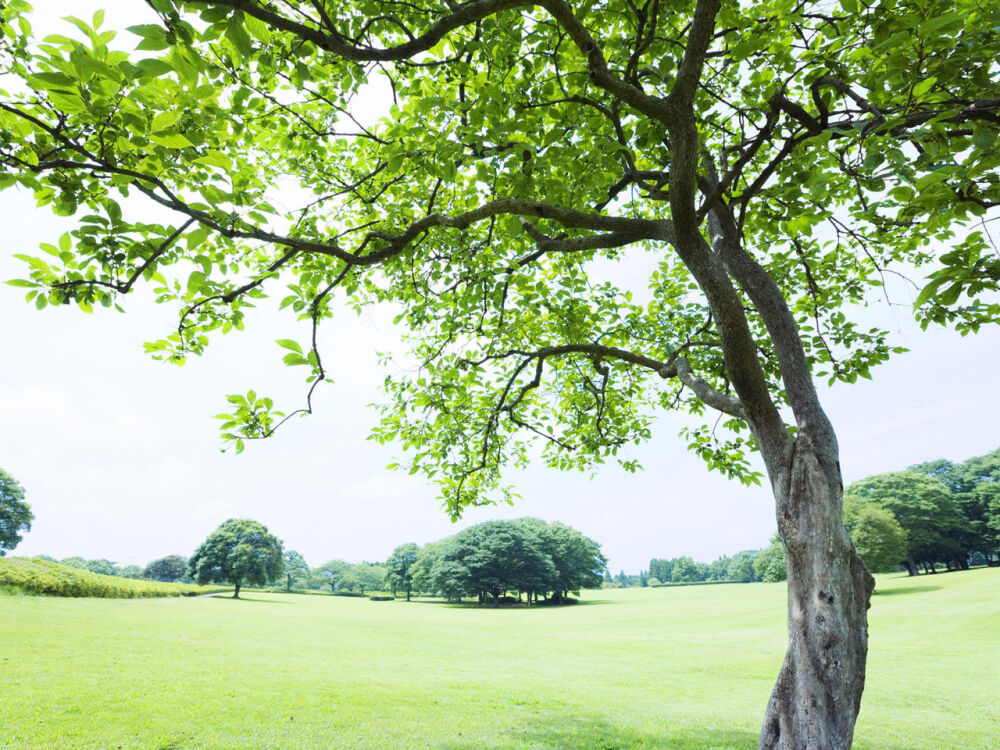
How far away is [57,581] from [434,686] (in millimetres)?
32234

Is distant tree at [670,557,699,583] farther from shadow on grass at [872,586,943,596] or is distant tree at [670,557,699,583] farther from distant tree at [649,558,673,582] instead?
shadow on grass at [872,586,943,596]

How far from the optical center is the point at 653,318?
9.40 m

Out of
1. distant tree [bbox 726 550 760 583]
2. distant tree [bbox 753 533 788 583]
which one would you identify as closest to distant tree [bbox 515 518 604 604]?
distant tree [bbox 753 533 788 583]

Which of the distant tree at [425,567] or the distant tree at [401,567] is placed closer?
the distant tree at [425,567]

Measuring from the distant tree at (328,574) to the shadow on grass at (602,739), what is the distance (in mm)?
125940

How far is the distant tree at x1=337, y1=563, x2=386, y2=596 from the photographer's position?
114 metres

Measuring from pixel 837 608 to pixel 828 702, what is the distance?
603mm

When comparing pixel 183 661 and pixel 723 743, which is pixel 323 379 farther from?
pixel 183 661

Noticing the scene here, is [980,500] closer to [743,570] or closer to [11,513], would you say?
[743,570]

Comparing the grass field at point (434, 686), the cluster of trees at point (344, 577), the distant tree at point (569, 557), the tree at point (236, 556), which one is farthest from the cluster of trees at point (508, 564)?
the grass field at point (434, 686)

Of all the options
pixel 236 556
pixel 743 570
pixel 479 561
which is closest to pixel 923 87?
pixel 479 561

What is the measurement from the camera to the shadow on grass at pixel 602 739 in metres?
8.29

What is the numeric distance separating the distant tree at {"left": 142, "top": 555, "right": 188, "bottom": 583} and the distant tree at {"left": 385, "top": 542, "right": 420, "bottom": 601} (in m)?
38.3

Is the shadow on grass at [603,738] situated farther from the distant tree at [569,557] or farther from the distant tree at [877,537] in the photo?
the distant tree at [569,557]
